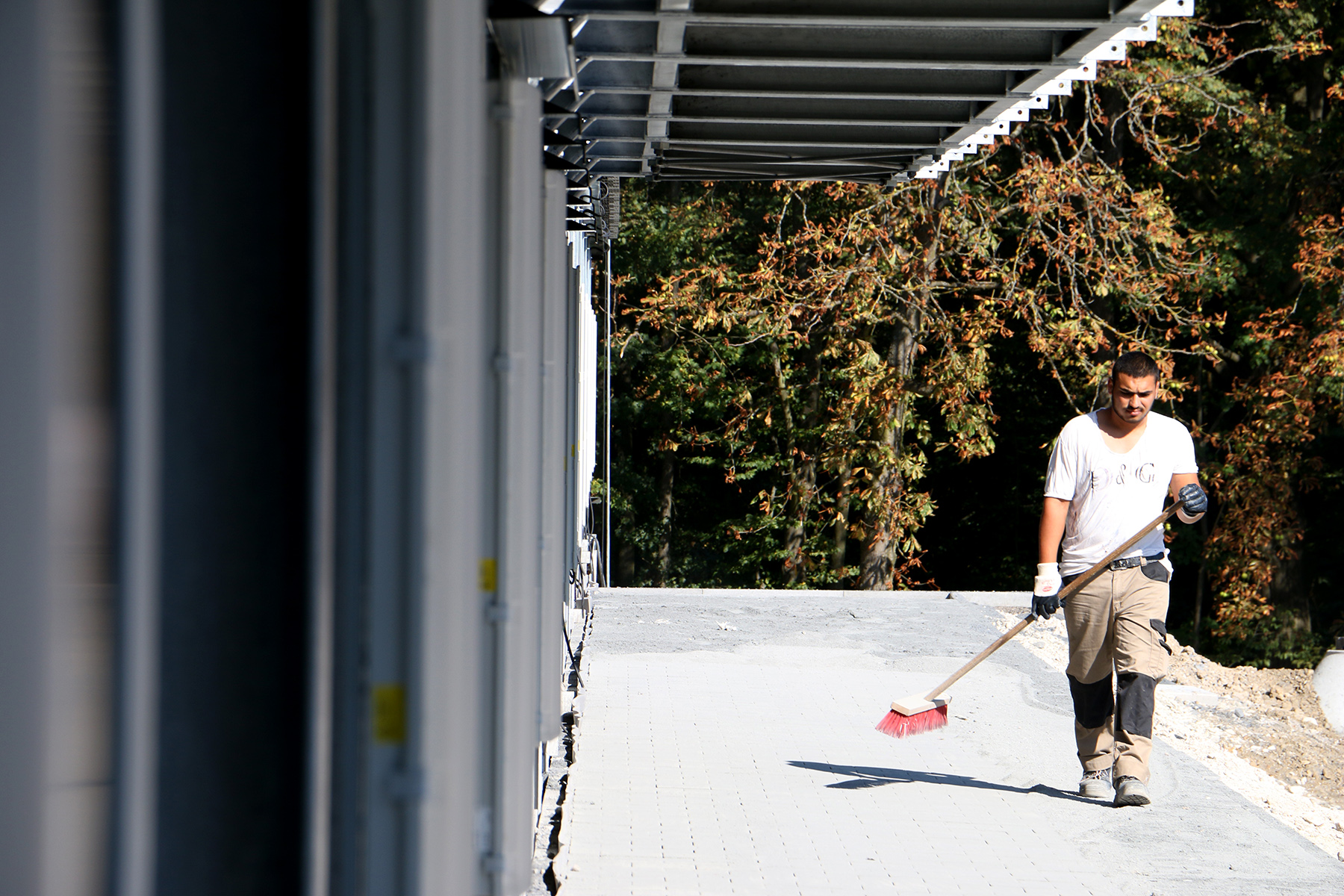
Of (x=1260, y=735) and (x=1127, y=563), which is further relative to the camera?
(x=1260, y=735)

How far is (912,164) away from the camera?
6.32 metres

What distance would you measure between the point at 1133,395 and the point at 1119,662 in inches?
45.7

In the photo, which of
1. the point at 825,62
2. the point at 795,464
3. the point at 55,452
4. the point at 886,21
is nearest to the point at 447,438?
the point at 55,452

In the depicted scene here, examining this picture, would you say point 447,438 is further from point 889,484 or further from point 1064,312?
point 889,484

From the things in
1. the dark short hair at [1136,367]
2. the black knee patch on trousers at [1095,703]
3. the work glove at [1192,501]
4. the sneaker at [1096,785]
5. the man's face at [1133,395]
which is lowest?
the sneaker at [1096,785]

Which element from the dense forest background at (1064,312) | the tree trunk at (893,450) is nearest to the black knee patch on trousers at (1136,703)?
the dense forest background at (1064,312)

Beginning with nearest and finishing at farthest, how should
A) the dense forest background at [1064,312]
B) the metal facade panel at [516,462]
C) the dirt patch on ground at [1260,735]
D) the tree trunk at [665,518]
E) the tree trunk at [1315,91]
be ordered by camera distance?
1. the metal facade panel at [516,462]
2. the dirt patch on ground at [1260,735]
3. the dense forest background at [1064,312]
4. the tree trunk at [1315,91]
5. the tree trunk at [665,518]

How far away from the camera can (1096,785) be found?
5359mm

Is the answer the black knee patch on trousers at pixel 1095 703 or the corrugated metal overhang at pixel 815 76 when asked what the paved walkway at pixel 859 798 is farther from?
the corrugated metal overhang at pixel 815 76

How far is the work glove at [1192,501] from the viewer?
5.24 m

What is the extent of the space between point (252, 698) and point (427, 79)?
0.79 m

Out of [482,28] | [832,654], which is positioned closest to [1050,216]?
[832,654]

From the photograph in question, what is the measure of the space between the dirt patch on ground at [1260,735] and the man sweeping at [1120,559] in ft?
2.80

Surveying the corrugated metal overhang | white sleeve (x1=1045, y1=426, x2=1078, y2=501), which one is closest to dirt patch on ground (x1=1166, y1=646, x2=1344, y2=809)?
white sleeve (x1=1045, y1=426, x2=1078, y2=501)
